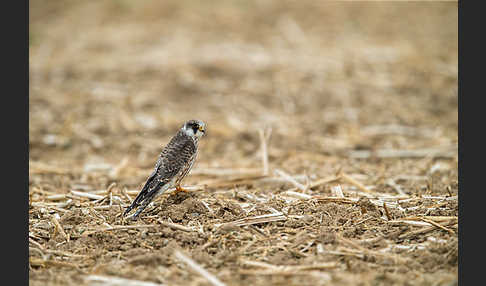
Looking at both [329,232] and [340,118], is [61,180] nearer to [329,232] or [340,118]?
[329,232]

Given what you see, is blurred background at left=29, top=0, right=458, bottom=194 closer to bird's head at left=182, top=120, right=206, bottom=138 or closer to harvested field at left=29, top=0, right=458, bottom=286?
harvested field at left=29, top=0, right=458, bottom=286

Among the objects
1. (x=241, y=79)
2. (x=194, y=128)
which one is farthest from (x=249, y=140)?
(x=194, y=128)

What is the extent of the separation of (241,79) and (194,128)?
19.2 ft

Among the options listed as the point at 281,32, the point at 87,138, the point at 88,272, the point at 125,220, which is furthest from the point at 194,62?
the point at 88,272

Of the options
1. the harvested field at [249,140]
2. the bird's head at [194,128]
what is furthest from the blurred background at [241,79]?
the bird's head at [194,128]

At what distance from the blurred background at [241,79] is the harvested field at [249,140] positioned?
5 centimetres

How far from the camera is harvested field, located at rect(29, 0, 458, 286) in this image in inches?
172

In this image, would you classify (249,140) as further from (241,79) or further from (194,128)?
(194,128)

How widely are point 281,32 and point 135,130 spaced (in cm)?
584

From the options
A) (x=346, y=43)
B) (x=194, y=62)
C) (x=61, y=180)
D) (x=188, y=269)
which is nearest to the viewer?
(x=188, y=269)

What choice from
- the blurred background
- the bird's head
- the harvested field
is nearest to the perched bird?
the bird's head

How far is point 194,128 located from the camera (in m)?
5.86

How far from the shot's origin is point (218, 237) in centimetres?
470

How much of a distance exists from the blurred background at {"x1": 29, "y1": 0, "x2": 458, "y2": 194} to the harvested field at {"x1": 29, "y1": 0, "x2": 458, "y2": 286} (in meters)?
0.05
